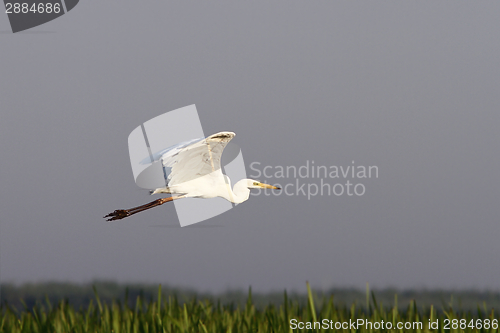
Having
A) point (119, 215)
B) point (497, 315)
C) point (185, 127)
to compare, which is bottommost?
point (497, 315)

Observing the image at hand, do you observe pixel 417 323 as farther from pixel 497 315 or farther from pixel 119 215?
pixel 119 215

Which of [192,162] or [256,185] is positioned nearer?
[192,162]

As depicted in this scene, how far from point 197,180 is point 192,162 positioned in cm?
49

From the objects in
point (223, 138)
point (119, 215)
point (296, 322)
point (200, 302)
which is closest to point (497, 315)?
point (296, 322)

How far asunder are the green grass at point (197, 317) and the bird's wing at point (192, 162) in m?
2.19

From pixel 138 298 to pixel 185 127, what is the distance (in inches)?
100.0

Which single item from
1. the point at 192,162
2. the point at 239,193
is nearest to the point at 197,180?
the point at 192,162

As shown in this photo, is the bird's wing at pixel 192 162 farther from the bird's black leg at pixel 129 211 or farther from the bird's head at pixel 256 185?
the bird's head at pixel 256 185

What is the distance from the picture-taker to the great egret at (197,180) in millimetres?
7465

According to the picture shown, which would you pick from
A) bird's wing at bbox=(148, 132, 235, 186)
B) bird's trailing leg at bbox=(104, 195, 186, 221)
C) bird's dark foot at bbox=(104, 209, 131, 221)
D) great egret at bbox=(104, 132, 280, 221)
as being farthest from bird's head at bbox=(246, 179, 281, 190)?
bird's dark foot at bbox=(104, 209, 131, 221)

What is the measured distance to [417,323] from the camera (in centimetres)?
555

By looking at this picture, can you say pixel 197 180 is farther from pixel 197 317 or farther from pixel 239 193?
pixel 197 317

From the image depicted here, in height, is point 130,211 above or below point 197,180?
below

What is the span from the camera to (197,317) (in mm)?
5668
